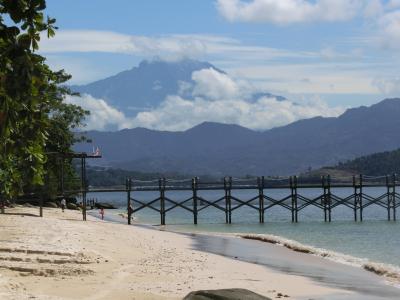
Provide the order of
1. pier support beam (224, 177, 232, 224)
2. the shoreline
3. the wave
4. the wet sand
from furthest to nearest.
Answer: pier support beam (224, 177, 232, 224), the wave, the shoreline, the wet sand

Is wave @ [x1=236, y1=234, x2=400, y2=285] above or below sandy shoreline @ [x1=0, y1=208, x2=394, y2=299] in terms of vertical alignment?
below

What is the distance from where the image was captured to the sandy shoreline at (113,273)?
16.0 meters

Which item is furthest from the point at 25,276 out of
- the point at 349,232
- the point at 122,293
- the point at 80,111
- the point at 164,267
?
the point at 80,111

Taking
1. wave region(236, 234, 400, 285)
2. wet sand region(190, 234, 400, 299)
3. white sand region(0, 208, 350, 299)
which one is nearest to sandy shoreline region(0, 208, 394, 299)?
white sand region(0, 208, 350, 299)

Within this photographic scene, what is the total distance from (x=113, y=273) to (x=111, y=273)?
0.20 ft

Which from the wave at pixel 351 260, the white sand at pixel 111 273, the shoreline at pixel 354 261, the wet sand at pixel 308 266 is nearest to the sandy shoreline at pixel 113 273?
the white sand at pixel 111 273

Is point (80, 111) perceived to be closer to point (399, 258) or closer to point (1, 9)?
point (399, 258)

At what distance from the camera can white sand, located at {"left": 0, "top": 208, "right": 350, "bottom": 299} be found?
1603 centimetres

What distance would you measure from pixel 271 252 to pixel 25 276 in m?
17.0

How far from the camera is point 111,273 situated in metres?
19.3

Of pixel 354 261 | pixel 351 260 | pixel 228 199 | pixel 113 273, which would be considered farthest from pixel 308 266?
pixel 228 199

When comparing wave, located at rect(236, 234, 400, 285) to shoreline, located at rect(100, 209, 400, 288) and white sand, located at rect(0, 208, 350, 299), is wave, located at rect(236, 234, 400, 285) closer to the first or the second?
shoreline, located at rect(100, 209, 400, 288)

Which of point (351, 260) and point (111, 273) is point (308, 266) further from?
point (111, 273)

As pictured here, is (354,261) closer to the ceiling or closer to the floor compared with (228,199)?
closer to the floor
